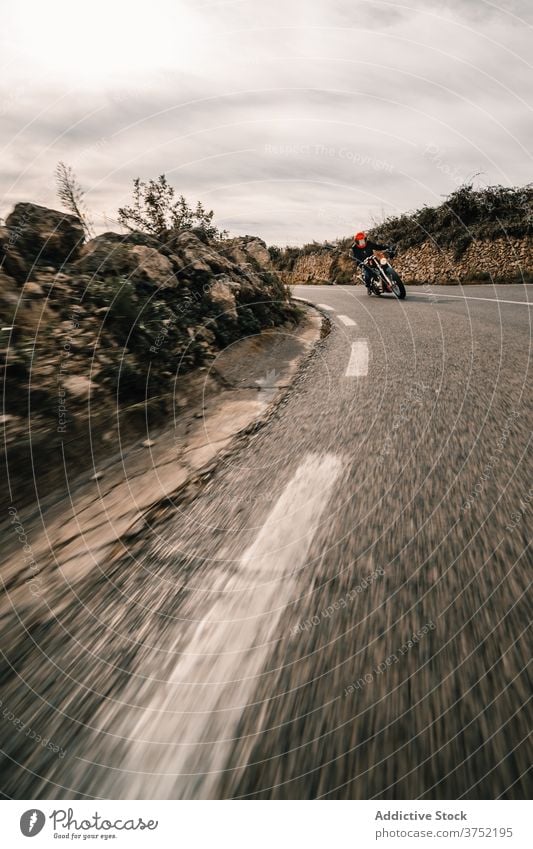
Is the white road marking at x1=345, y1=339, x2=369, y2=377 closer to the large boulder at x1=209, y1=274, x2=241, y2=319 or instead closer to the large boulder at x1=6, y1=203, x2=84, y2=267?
the large boulder at x1=209, y1=274, x2=241, y2=319

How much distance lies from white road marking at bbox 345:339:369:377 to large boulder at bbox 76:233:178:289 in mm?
2606

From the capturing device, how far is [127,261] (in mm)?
4797

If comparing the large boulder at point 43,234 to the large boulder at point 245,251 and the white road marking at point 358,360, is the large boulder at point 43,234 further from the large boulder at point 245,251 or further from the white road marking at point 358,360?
→ the white road marking at point 358,360

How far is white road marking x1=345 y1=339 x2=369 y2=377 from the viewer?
3.82 m

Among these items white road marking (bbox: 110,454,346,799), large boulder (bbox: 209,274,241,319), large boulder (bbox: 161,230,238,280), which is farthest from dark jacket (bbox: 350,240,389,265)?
white road marking (bbox: 110,454,346,799)

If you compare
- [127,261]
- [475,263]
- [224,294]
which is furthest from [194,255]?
[475,263]

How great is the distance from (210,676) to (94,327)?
3533 mm

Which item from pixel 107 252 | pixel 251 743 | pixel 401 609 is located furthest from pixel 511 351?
pixel 107 252

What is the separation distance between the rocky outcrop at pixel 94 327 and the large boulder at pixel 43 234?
1cm

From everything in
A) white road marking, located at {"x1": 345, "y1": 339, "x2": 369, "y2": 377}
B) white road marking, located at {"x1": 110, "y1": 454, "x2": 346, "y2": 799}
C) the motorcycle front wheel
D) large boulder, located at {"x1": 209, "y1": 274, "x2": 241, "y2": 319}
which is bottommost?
white road marking, located at {"x1": 110, "y1": 454, "x2": 346, "y2": 799}

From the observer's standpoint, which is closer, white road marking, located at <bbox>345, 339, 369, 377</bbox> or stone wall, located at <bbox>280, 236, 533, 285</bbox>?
white road marking, located at <bbox>345, 339, 369, 377</bbox>

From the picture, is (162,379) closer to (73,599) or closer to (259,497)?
(259,497)

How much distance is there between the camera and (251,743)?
0.95 meters

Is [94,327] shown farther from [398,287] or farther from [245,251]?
[398,287]
